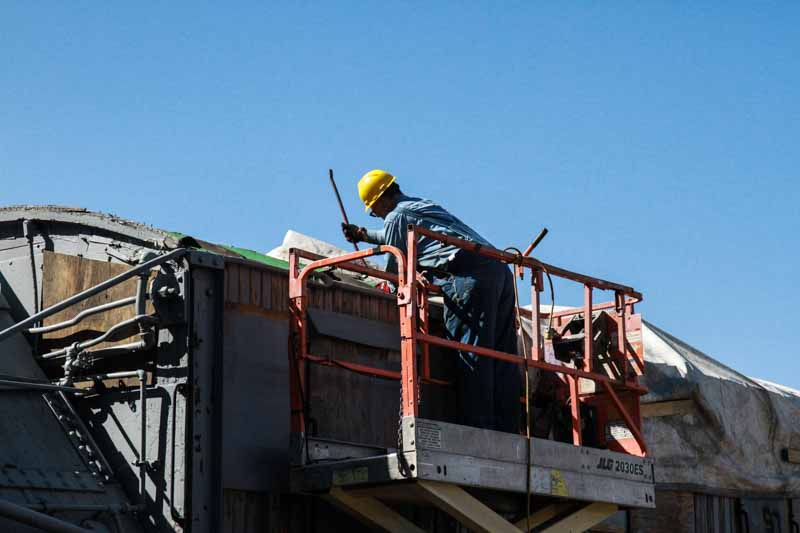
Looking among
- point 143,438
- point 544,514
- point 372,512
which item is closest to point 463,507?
point 372,512

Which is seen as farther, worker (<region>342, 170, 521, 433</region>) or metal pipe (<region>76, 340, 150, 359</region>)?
worker (<region>342, 170, 521, 433</region>)

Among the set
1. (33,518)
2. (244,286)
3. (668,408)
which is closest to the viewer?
(33,518)

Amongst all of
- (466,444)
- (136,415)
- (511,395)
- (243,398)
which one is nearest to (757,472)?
(511,395)

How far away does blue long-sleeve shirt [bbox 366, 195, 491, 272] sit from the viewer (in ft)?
32.0

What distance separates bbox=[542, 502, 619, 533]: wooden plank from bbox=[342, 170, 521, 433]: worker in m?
0.85

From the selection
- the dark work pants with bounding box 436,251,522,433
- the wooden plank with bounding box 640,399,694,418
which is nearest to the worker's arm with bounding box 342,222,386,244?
the dark work pants with bounding box 436,251,522,433

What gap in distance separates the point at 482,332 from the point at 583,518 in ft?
5.56

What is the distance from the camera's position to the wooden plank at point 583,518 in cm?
941

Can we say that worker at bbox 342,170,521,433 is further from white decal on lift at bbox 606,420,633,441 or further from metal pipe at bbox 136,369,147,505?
metal pipe at bbox 136,369,147,505

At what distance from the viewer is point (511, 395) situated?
9.88 m

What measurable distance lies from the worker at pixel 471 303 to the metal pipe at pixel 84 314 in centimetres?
222

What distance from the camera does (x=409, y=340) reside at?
831 centimetres

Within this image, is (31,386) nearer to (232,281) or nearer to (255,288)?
(232,281)

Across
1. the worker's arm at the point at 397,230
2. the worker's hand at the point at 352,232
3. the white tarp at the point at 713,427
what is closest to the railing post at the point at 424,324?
the worker's arm at the point at 397,230
